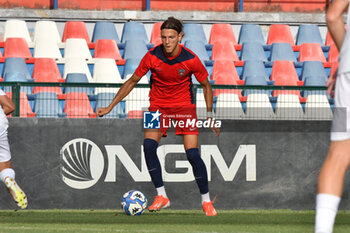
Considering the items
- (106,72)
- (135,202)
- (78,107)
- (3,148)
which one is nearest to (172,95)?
(135,202)

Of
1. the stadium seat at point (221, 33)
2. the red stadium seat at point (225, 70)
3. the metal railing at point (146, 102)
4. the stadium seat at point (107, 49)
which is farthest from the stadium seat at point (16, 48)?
the stadium seat at point (221, 33)

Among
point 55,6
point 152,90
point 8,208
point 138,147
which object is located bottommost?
point 8,208

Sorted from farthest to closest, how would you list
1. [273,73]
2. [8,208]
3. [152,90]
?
1. [273,73]
2. [8,208]
3. [152,90]

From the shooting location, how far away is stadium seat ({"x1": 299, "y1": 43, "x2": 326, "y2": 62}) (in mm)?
15117

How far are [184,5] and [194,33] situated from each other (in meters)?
1.57

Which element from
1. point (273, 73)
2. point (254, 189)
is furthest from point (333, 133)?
point (273, 73)

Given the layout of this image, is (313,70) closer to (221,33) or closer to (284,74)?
(284,74)

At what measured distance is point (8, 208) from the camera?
10.1m

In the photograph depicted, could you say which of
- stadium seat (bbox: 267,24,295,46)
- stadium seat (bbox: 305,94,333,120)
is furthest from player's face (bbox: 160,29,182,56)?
stadium seat (bbox: 267,24,295,46)

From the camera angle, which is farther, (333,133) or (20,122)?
(20,122)

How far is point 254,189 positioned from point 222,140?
89 cm

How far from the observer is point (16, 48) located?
14.4m

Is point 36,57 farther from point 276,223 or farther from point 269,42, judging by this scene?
point 276,223

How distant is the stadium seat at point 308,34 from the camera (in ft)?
52.0
